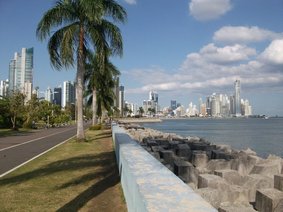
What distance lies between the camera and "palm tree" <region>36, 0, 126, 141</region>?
21.4 meters

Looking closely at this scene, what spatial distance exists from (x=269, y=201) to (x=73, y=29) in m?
18.0

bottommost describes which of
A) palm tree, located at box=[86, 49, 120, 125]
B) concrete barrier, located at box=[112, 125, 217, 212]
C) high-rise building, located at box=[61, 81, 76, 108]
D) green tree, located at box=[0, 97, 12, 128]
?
concrete barrier, located at box=[112, 125, 217, 212]

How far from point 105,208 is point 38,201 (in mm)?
1420

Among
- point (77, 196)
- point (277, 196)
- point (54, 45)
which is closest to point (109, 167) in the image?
point (77, 196)

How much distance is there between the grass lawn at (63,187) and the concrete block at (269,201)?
8.21ft

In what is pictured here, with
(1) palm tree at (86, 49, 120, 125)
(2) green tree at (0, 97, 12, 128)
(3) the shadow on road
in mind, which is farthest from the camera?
(2) green tree at (0, 97, 12, 128)

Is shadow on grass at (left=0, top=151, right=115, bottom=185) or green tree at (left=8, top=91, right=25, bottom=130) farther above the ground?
green tree at (left=8, top=91, right=25, bottom=130)

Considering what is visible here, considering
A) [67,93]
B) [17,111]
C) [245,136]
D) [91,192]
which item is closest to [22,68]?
[17,111]

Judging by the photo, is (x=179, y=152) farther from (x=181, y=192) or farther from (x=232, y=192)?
(x=181, y=192)

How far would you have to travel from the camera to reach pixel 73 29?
21828 millimetres

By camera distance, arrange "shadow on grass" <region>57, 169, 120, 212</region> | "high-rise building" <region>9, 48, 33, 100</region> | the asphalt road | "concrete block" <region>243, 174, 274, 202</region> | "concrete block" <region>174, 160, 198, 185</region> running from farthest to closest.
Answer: "high-rise building" <region>9, 48, 33, 100</region> → the asphalt road → "concrete block" <region>174, 160, 198, 185</region> → "concrete block" <region>243, 174, 274, 202</region> → "shadow on grass" <region>57, 169, 120, 212</region>

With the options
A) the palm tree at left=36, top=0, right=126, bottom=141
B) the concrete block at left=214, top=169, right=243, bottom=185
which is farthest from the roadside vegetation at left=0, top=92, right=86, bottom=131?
the concrete block at left=214, top=169, right=243, bottom=185

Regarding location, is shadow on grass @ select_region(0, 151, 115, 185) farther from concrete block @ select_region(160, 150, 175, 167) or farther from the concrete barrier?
the concrete barrier

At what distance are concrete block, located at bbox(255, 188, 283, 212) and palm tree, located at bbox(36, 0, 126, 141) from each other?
54.3 ft
